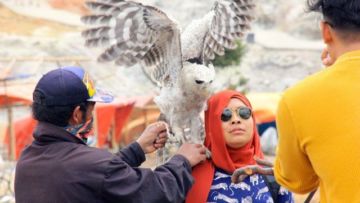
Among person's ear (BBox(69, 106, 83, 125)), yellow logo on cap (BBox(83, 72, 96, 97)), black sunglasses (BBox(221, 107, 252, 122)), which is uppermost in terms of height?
yellow logo on cap (BBox(83, 72, 96, 97))

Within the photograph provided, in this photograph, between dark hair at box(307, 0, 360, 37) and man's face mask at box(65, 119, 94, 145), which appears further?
man's face mask at box(65, 119, 94, 145)

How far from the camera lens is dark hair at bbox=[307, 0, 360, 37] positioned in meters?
1.55

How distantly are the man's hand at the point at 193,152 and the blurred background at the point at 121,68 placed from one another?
8.64 meters

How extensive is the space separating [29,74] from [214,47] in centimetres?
1059

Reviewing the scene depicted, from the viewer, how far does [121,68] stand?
21.5m

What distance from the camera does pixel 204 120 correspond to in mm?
2693

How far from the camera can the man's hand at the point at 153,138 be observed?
2.58 m

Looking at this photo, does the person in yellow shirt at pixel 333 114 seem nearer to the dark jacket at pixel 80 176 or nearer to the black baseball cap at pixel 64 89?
the dark jacket at pixel 80 176

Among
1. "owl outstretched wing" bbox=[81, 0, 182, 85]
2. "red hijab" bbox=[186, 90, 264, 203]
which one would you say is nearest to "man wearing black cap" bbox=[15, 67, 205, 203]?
"red hijab" bbox=[186, 90, 264, 203]

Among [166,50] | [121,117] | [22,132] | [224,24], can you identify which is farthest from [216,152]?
[121,117]

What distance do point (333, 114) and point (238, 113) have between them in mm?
1069

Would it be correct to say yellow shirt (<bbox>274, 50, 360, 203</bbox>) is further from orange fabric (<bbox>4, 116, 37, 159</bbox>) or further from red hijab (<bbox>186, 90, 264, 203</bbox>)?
orange fabric (<bbox>4, 116, 37, 159</bbox>)

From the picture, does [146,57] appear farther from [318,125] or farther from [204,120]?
[318,125]

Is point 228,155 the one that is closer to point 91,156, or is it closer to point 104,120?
point 91,156
